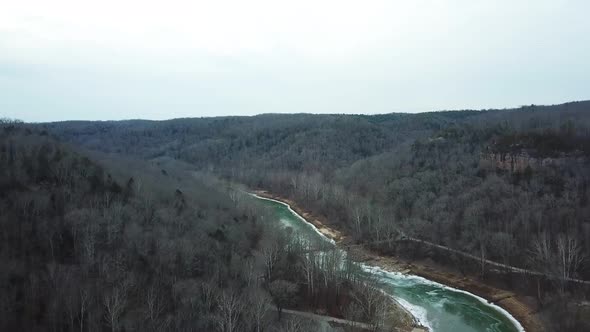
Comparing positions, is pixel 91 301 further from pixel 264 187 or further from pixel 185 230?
pixel 264 187

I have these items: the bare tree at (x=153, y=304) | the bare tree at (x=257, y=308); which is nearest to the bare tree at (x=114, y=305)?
the bare tree at (x=153, y=304)

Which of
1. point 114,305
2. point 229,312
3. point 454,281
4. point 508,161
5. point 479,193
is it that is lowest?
point 454,281

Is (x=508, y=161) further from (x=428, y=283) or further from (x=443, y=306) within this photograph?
(x=443, y=306)

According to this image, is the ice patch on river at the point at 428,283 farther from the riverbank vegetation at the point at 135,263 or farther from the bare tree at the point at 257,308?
the bare tree at the point at 257,308

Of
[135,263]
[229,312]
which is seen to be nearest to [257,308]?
[229,312]

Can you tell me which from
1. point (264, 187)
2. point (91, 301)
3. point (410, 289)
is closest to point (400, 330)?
point (410, 289)

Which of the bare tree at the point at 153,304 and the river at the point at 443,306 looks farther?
the river at the point at 443,306

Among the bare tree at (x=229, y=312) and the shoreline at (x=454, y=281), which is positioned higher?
the bare tree at (x=229, y=312)
